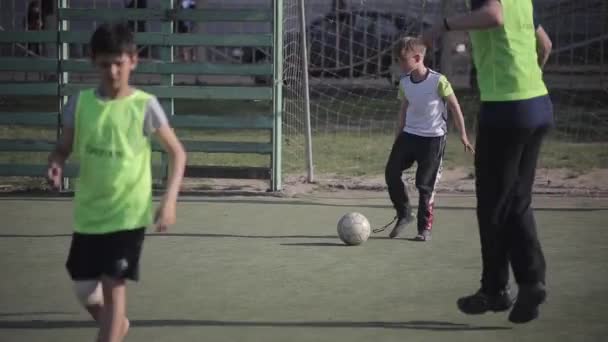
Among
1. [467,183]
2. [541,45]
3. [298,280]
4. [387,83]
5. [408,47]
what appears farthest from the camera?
[387,83]

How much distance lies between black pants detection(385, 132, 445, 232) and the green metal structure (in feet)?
9.68

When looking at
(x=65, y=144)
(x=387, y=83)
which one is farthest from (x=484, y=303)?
(x=387, y=83)

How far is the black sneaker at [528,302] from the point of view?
5746 millimetres

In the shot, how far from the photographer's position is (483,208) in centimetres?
589

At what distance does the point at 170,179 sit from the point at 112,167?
26 cm

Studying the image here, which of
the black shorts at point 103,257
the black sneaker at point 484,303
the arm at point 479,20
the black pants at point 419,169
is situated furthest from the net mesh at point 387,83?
the black shorts at point 103,257

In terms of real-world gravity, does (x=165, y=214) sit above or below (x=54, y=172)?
below

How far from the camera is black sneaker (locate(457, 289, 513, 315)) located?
590 centimetres

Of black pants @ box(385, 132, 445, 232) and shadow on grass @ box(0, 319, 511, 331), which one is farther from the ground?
black pants @ box(385, 132, 445, 232)

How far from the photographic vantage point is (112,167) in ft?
16.2

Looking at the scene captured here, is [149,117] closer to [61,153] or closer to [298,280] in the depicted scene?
[61,153]

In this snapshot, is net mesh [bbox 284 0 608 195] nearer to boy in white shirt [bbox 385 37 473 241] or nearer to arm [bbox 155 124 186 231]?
boy in white shirt [bbox 385 37 473 241]

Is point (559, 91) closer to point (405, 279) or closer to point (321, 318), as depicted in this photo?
point (405, 279)

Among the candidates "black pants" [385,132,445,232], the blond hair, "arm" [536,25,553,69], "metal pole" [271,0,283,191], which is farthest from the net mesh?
"arm" [536,25,553,69]
